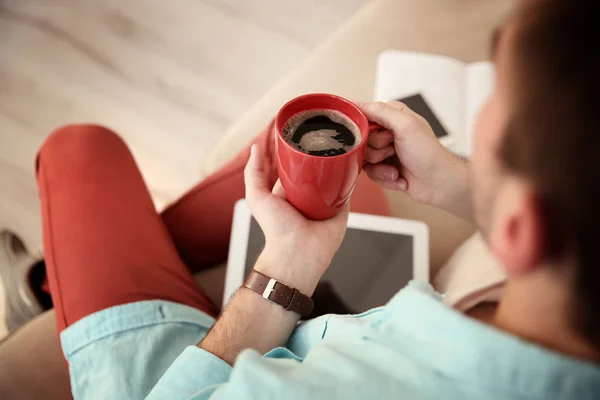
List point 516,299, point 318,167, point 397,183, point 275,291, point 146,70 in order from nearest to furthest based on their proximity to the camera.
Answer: point 516,299
point 318,167
point 275,291
point 397,183
point 146,70

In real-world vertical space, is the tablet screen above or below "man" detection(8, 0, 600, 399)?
below

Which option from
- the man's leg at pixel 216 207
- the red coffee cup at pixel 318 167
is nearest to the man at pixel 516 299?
the red coffee cup at pixel 318 167

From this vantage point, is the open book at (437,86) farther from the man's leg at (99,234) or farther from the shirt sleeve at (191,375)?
the shirt sleeve at (191,375)

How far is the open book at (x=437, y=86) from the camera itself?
123cm

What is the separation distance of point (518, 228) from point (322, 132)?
Result: 1.23 ft

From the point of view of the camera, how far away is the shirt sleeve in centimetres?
66


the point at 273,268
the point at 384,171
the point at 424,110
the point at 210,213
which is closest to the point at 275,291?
the point at 273,268

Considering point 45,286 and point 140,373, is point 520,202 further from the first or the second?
point 45,286

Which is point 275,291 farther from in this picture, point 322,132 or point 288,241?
point 322,132

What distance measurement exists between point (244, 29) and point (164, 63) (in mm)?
391

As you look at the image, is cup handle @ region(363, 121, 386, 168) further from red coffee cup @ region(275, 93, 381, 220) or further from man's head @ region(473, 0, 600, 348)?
man's head @ region(473, 0, 600, 348)

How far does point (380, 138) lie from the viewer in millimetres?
750

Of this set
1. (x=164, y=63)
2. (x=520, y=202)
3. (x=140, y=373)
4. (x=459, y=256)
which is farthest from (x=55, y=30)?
(x=520, y=202)

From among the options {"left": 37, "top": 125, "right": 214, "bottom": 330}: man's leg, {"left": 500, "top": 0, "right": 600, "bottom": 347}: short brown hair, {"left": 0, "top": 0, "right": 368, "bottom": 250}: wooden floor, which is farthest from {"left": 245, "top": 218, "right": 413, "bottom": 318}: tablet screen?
{"left": 0, "top": 0, "right": 368, "bottom": 250}: wooden floor
